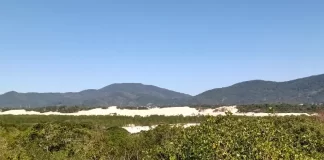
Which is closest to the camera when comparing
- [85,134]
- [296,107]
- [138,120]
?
[85,134]

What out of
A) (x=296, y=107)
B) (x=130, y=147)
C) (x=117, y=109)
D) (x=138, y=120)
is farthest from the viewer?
(x=117, y=109)

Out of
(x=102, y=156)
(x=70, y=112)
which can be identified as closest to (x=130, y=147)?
(x=102, y=156)

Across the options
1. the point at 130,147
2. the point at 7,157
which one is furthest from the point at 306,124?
the point at 7,157

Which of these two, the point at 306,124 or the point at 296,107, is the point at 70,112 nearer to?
the point at 296,107

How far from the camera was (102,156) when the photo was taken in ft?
73.2

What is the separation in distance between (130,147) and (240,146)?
Answer: 1704cm

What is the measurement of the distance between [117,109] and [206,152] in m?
99.9

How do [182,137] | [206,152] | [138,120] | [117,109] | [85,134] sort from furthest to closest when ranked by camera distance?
1. [117,109]
2. [138,120]
3. [85,134]
4. [182,137]
5. [206,152]

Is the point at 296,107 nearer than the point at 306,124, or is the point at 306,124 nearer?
the point at 306,124

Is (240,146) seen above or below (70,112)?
below

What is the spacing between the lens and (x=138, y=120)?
8125 cm

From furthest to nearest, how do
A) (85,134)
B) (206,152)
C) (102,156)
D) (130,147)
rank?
(85,134), (130,147), (102,156), (206,152)

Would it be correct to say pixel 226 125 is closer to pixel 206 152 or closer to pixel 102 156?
pixel 206 152

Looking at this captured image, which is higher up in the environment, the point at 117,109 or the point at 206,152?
the point at 117,109
